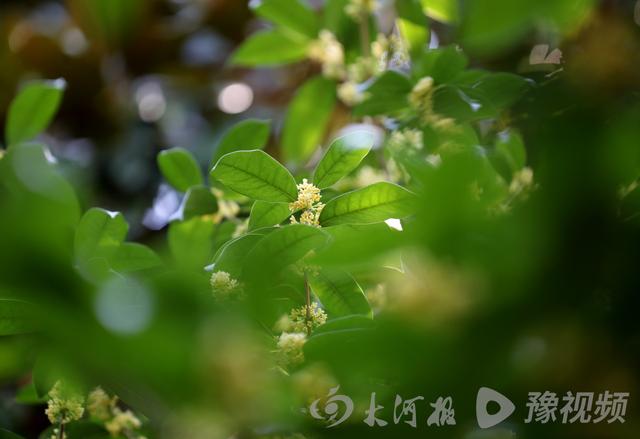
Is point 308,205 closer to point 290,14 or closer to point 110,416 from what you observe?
point 110,416

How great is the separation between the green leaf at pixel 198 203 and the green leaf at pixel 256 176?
209mm

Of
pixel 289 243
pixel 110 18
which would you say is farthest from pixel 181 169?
pixel 110 18

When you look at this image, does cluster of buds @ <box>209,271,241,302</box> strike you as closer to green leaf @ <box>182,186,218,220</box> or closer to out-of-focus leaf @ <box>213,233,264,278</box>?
out-of-focus leaf @ <box>213,233,264,278</box>

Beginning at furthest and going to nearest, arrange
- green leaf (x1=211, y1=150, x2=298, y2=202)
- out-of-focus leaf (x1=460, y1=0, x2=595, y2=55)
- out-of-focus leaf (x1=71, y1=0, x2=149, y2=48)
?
1. out-of-focus leaf (x1=71, y1=0, x2=149, y2=48)
2. green leaf (x1=211, y1=150, x2=298, y2=202)
3. out-of-focus leaf (x1=460, y1=0, x2=595, y2=55)

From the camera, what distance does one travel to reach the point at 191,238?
0.76 metres

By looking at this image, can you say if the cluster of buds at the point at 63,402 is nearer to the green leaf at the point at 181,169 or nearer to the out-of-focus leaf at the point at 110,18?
the green leaf at the point at 181,169

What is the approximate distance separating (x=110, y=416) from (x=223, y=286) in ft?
0.96

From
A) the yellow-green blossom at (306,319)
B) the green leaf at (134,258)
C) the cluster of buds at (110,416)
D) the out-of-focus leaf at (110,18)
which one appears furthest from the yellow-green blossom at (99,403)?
the out-of-focus leaf at (110,18)

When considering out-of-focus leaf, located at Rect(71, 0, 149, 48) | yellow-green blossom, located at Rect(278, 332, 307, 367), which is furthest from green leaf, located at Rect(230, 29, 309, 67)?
out-of-focus leaf, located at Rect(71, 0, 149, 48)

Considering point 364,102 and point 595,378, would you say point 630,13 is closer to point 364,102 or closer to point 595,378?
point 364,102

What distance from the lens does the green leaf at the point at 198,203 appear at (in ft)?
2.52

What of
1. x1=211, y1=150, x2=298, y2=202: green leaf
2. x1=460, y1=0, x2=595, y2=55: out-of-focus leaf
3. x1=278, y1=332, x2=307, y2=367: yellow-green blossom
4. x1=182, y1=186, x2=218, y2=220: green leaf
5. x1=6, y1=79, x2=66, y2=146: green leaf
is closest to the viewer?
x1=460, y1=0, x2=595, y2=55: out-of-focus leaf

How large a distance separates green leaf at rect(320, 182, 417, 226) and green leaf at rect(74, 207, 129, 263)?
20 centimetres

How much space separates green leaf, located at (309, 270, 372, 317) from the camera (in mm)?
577
